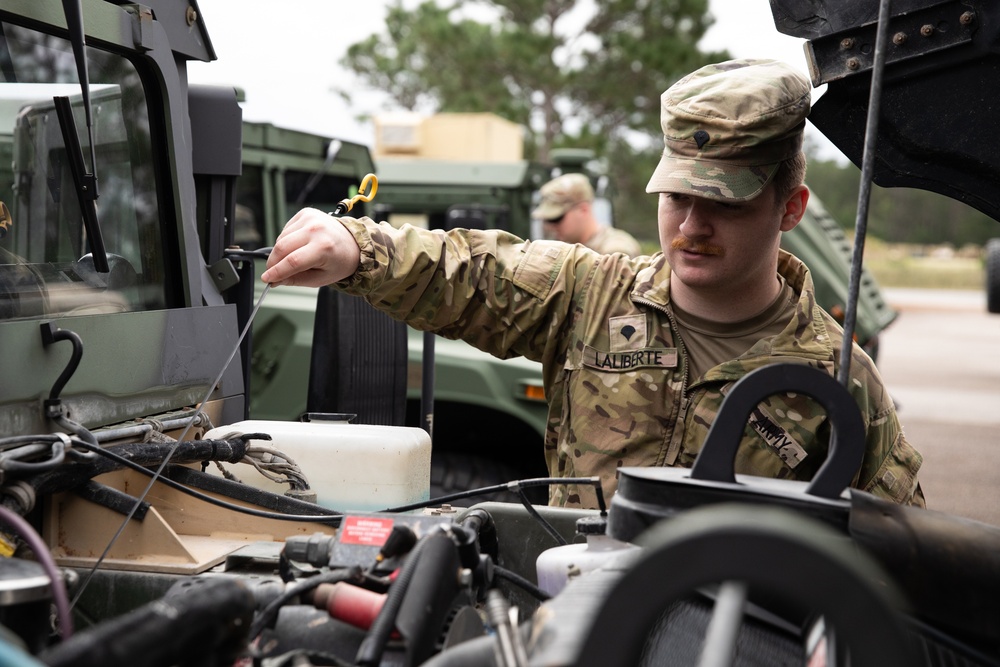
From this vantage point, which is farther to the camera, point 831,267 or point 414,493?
point 831,267

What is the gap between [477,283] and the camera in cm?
247

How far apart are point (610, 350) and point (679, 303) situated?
0.20m

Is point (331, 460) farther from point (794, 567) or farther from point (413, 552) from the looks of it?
point (794, 567)

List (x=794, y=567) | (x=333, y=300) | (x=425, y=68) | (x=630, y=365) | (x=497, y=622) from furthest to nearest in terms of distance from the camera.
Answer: (x=425, y=68)
(x=333, y=300)
(x=630, y=365)
(x=497, y=622)
(x=794, y=567)

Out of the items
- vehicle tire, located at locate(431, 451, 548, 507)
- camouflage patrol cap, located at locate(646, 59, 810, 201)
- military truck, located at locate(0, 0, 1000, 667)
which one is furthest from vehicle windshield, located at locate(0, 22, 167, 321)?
vehicle tire, located at locate(431, 451, 548, 507)

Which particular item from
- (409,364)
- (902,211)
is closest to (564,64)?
(409,364)

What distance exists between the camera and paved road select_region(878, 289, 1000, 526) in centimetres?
809

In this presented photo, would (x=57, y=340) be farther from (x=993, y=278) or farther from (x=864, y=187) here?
(x=993, y=278)

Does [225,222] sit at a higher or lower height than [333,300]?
higher

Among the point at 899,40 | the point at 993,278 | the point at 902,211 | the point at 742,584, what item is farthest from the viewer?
the point at 902,211

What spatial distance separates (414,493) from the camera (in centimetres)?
216

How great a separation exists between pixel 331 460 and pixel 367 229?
1.53 ft

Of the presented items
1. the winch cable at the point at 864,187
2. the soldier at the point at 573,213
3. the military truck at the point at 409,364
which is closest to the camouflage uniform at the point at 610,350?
the winch cable at the point at 864,187

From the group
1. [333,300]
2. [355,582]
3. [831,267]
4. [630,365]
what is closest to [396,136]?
[831,267]
